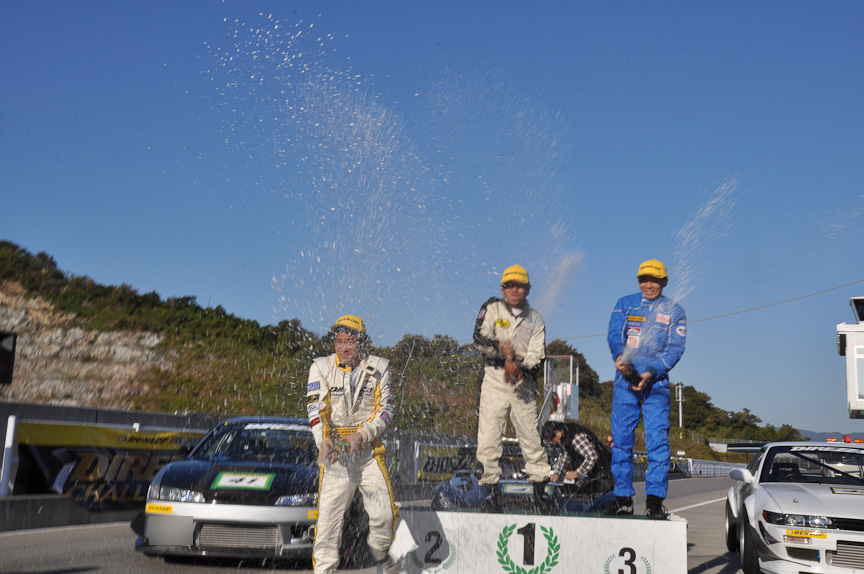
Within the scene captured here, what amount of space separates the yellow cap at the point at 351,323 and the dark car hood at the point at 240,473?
6.39 ft

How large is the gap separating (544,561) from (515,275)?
2.02 meters

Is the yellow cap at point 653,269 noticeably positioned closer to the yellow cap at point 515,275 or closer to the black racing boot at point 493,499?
the yellow cap at point 515,275

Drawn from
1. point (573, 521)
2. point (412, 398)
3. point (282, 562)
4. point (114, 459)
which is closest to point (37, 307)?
point (412, 398)

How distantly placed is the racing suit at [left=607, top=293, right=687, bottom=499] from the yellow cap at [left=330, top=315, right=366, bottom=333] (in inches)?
79.3

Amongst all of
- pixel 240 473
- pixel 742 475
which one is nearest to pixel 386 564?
pixel 240 473

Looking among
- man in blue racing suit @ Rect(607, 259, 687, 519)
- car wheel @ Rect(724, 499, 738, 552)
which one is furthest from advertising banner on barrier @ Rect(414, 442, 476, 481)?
man in blue racing suit @ Rect(607, 259, 687, 519)

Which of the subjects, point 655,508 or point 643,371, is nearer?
point 655,508

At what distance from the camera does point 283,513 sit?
6793 millimetres

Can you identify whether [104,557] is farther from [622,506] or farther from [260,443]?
[622,506]

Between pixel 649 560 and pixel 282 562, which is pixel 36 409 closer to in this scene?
pixel 282 562

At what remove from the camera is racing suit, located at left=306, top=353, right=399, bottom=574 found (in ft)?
17.9

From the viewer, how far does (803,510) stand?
22.7 feet

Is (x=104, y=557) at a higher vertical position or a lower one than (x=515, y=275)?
lower

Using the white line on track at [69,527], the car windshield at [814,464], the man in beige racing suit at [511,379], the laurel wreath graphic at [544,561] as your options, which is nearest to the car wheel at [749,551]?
the car windshield at [814,464]
